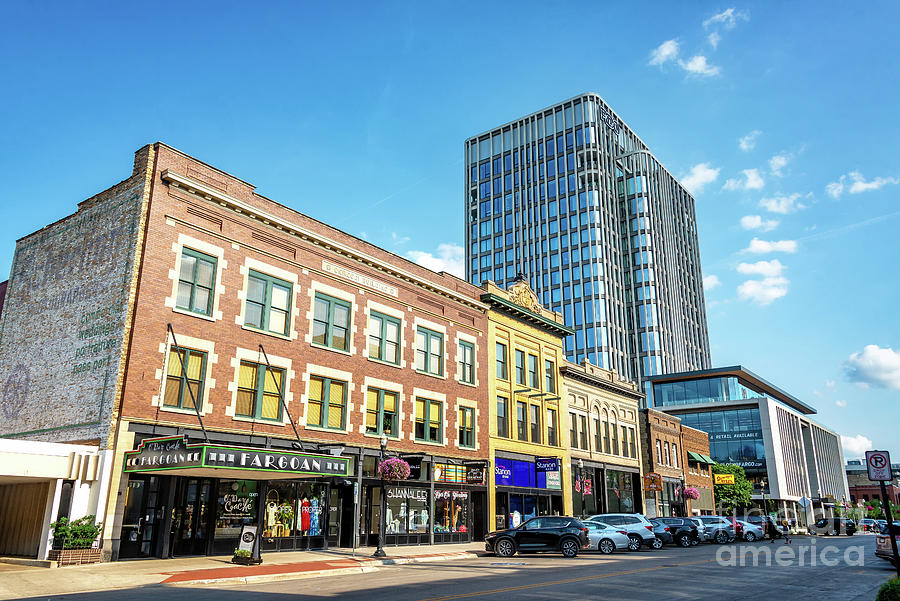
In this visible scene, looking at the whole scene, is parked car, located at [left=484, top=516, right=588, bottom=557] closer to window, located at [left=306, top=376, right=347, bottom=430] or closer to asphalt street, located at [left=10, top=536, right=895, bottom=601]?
asphalt street, located at [left=10, top=536, right=895, bottom=601]

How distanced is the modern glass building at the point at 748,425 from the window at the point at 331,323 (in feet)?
245

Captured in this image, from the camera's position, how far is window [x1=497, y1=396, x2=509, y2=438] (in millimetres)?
38031

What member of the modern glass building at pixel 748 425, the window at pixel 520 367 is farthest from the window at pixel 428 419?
the modern glass building at pixel 748 425

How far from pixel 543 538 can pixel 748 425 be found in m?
76.2

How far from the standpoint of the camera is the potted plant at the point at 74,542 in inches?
742

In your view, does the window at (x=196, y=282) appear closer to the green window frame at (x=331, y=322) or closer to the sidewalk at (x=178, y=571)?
the green window frame at (x=331, y=322)

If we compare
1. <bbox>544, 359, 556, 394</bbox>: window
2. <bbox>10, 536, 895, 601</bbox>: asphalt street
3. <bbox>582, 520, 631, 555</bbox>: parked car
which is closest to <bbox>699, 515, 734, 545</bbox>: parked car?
<bbox>582, 520, 631, 555</bbox>: parked car

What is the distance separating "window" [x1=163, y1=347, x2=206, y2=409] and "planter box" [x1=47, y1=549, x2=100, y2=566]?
189 inches

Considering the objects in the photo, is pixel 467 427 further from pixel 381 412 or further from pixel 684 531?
pixel 684 531

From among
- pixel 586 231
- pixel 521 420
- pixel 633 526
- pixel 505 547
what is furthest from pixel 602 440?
pixel 586 231

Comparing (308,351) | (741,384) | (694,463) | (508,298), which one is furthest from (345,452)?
(741,384)

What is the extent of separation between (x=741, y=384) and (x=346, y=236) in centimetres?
8761

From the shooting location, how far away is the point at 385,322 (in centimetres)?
3156

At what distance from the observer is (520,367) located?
41.0 m
